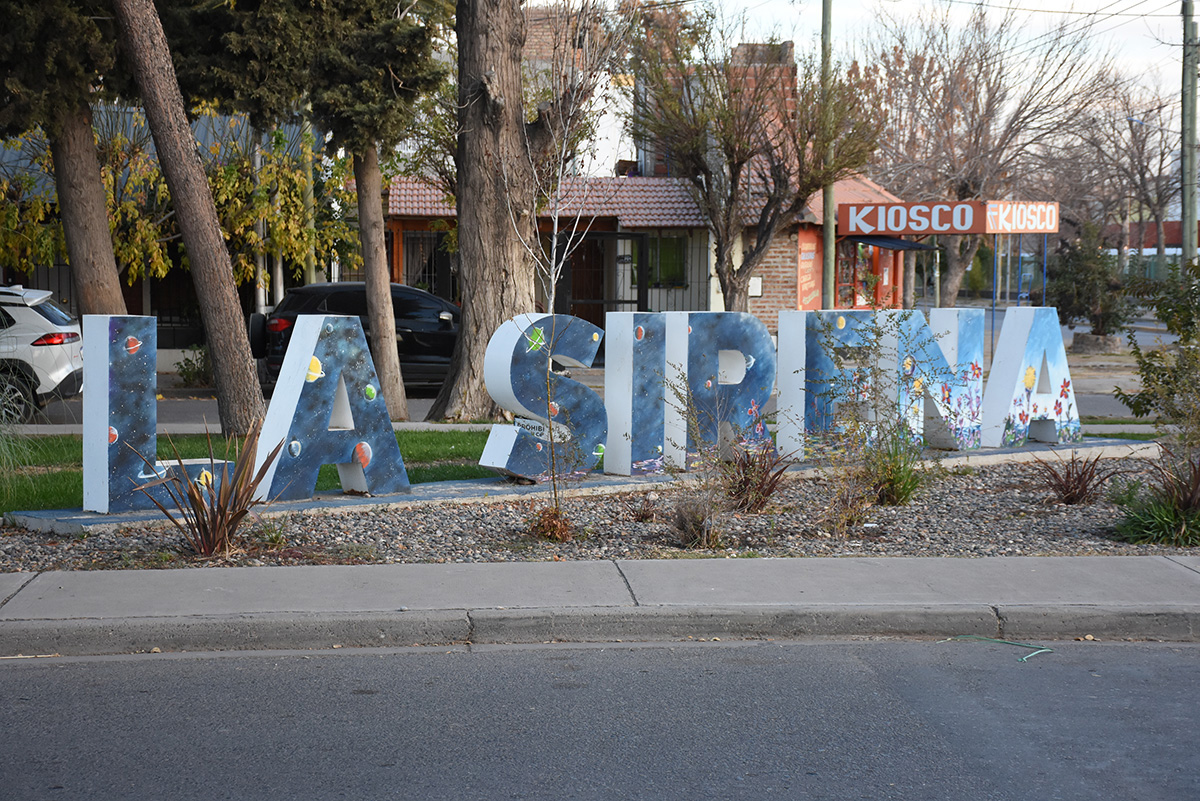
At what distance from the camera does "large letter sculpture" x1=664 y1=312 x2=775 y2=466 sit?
31.6ft

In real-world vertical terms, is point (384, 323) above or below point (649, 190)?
below

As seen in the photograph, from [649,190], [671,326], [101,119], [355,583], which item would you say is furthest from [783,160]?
[355,583]

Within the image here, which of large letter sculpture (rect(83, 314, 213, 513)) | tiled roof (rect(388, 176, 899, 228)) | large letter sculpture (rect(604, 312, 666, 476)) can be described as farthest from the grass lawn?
tiled roof (rect(388, 176, 899, 228))

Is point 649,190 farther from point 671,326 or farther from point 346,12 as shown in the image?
point 671,326

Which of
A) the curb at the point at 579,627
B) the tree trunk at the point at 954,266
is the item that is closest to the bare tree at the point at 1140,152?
the tree trunk at the point at 954,266

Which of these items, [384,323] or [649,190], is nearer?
[384,323]

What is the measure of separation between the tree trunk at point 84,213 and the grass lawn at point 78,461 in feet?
7.49

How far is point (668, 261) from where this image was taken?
26.5 m

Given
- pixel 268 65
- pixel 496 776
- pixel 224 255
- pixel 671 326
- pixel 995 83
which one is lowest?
pixel 496 776

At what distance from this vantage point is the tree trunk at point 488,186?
13.1m

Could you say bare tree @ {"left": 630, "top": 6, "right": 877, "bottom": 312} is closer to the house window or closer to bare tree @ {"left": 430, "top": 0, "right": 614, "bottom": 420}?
the house window

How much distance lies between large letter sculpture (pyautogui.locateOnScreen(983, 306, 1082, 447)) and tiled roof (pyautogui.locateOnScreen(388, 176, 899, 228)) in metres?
13.2

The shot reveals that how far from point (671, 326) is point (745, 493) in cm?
163

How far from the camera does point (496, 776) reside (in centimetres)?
429
